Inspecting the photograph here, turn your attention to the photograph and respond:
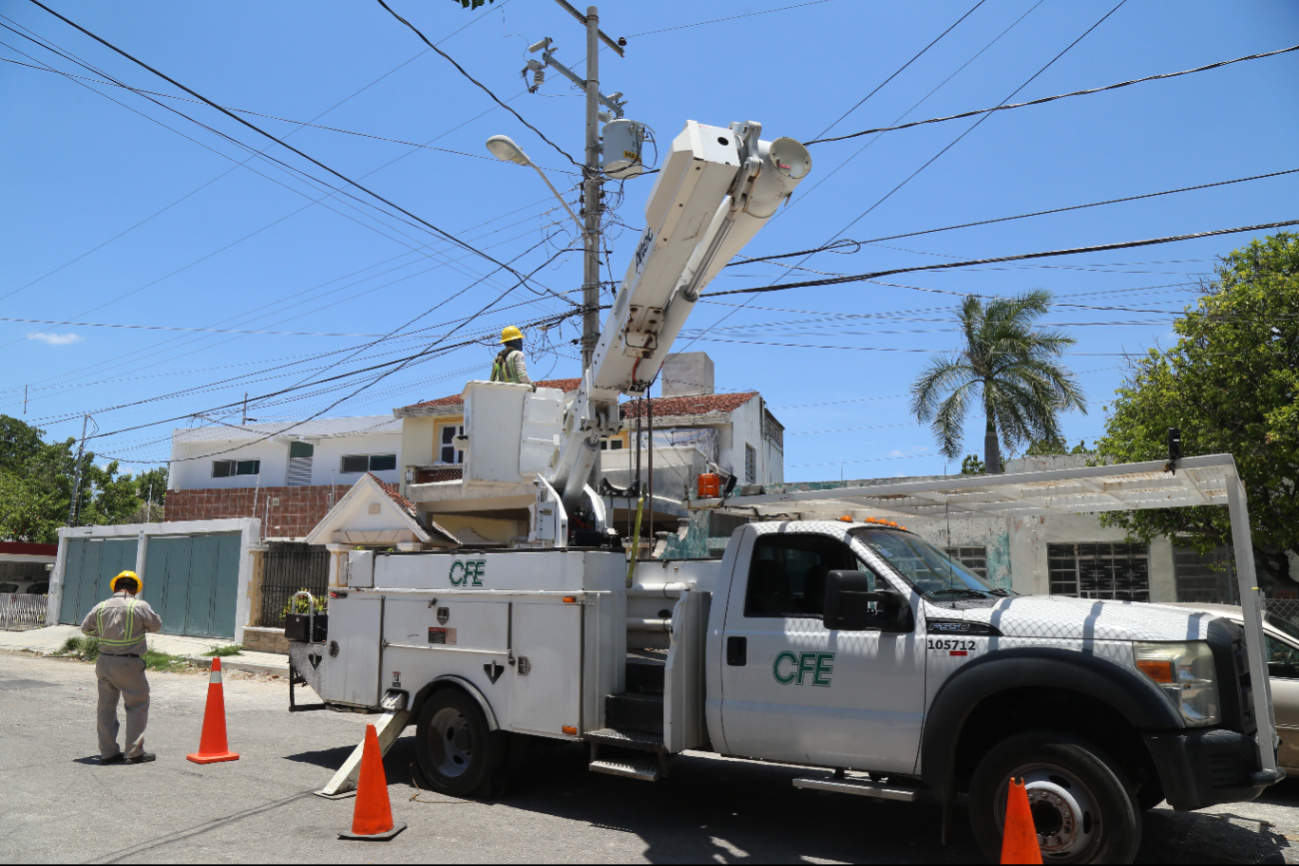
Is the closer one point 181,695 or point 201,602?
point 181,695

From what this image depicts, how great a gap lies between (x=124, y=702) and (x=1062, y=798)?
770cm

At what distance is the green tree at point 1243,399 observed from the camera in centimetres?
1293

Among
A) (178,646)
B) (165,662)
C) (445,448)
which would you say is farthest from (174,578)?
(445,448)

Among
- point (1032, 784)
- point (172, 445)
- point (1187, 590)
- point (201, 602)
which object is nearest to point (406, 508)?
point (201, 602)

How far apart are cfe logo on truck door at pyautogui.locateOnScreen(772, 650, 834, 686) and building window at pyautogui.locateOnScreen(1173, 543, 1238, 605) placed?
1293 centimetres

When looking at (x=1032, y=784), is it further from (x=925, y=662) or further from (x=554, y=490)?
(x=554, y=490)

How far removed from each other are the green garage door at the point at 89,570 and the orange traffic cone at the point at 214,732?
60.8 feet

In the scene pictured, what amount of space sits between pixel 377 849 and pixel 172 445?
35588 mm

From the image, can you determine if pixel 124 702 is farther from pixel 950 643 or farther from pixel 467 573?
pixel 950 643

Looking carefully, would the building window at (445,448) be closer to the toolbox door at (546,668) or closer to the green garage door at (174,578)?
the green garage door at (174,578)

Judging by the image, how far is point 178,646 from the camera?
20531mm

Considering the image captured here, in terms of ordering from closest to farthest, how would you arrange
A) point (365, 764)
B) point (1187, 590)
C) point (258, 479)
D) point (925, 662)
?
point (925, 662), point (365, 764), point (1187, 590), point (258, 479)

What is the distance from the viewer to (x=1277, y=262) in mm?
13789

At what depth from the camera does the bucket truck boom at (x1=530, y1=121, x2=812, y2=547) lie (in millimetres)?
6387
